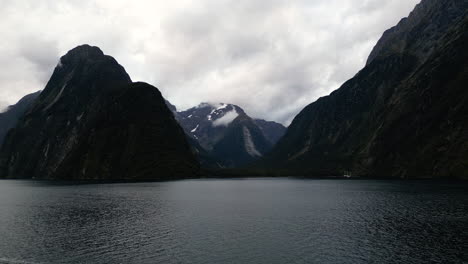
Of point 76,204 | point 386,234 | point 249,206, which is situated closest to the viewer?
point 386,234

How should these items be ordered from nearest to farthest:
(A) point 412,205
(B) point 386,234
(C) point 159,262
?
(C) point 159,262 < (B) point 386,234 < (A) point 412,205

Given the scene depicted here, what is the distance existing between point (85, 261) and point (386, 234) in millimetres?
51387

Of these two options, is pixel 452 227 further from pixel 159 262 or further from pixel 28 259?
pixel 28 259

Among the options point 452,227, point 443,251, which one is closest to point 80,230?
point 443,251

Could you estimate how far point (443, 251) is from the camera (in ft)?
184

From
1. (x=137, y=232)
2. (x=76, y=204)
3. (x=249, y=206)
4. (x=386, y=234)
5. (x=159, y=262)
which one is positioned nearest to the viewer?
(x=159, y=262)

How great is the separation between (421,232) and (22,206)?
113358mm

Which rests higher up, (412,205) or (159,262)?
(412,205)

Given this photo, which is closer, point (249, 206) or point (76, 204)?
point (249, 206)

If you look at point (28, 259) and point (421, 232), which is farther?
point (421, 232)

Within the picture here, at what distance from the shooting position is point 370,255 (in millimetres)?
54969

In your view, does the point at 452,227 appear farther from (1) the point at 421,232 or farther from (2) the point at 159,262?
(2) the point at 159,262

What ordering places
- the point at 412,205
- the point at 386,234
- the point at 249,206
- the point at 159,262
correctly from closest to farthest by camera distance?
1. the point at 159,262
2. the point at 386,234
3. the point at 412,205
4. the point at 249,206

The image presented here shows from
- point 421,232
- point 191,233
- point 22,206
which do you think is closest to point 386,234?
point 421,232
